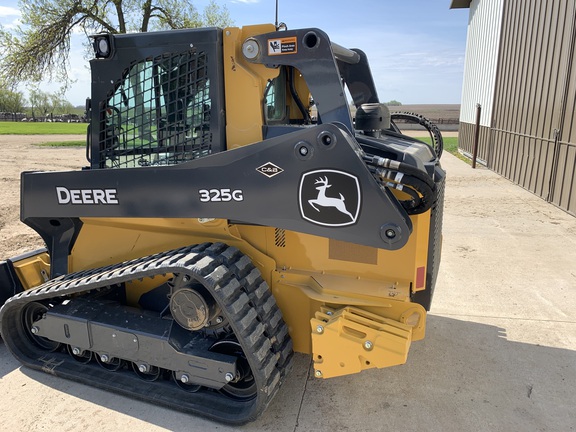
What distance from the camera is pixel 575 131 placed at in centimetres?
902

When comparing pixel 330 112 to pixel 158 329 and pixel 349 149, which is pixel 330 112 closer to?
pixel 349 149

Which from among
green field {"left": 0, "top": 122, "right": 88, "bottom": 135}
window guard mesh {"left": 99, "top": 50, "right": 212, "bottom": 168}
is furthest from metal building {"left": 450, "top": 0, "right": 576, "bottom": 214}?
green field {"left": 0, "top": 122, "right": 88, "bottom": 135}

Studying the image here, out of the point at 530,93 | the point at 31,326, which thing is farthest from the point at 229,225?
the point at 530,93

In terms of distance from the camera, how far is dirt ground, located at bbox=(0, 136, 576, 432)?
127 inches

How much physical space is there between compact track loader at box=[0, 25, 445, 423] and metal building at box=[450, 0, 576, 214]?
7446 millimetres

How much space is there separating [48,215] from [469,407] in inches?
137

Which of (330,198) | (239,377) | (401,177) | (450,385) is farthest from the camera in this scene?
(450,385)

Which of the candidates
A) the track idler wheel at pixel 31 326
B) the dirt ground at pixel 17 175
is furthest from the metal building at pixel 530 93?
the dirt ground at pixel 17 175

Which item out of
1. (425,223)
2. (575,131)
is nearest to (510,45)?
(575,131)

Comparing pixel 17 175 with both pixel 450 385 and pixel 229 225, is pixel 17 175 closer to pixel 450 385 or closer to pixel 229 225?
pixel 229 225

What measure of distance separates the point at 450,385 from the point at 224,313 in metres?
1.92

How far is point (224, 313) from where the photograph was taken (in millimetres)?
3014

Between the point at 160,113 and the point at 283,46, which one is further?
the point at 160,113

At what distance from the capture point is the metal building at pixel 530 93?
951cm
